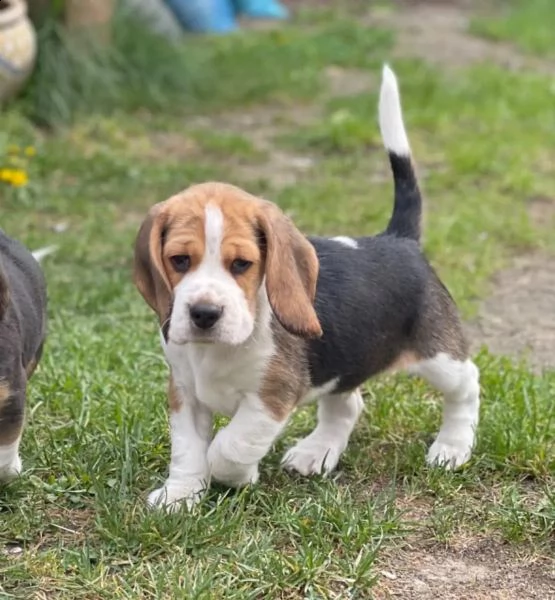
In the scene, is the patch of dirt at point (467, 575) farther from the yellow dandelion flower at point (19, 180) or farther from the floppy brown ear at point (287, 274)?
the yellow dandelion flower at point (19, 180)

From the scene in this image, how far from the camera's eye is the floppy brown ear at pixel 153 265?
11.9ft

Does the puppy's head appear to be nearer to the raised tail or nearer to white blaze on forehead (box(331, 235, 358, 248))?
white blaze on forehead (box(331, 235, 358, 248))

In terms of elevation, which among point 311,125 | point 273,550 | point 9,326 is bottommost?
point 311,125

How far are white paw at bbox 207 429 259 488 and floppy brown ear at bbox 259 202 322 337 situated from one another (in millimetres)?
494

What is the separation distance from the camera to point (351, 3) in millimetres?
18297

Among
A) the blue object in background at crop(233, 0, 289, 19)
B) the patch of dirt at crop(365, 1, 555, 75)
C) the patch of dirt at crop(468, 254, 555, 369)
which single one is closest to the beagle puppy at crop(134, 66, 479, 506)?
the patch of dirt at crop(468, 254, 555, 369)

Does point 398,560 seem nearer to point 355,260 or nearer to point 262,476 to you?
point 262,476

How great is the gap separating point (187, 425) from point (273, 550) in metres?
0.55

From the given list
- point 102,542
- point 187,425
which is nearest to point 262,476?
point 187,425

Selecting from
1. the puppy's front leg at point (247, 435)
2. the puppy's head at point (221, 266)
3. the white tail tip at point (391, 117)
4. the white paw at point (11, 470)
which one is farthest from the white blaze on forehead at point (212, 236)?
the white tail tip at point (391, 117)

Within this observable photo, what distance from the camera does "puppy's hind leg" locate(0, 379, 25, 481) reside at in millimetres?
3818

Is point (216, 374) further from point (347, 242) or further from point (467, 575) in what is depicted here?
point (467, 575)

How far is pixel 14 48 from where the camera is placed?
30.3 ft

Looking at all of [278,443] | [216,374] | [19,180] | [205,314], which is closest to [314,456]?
[278,443]
